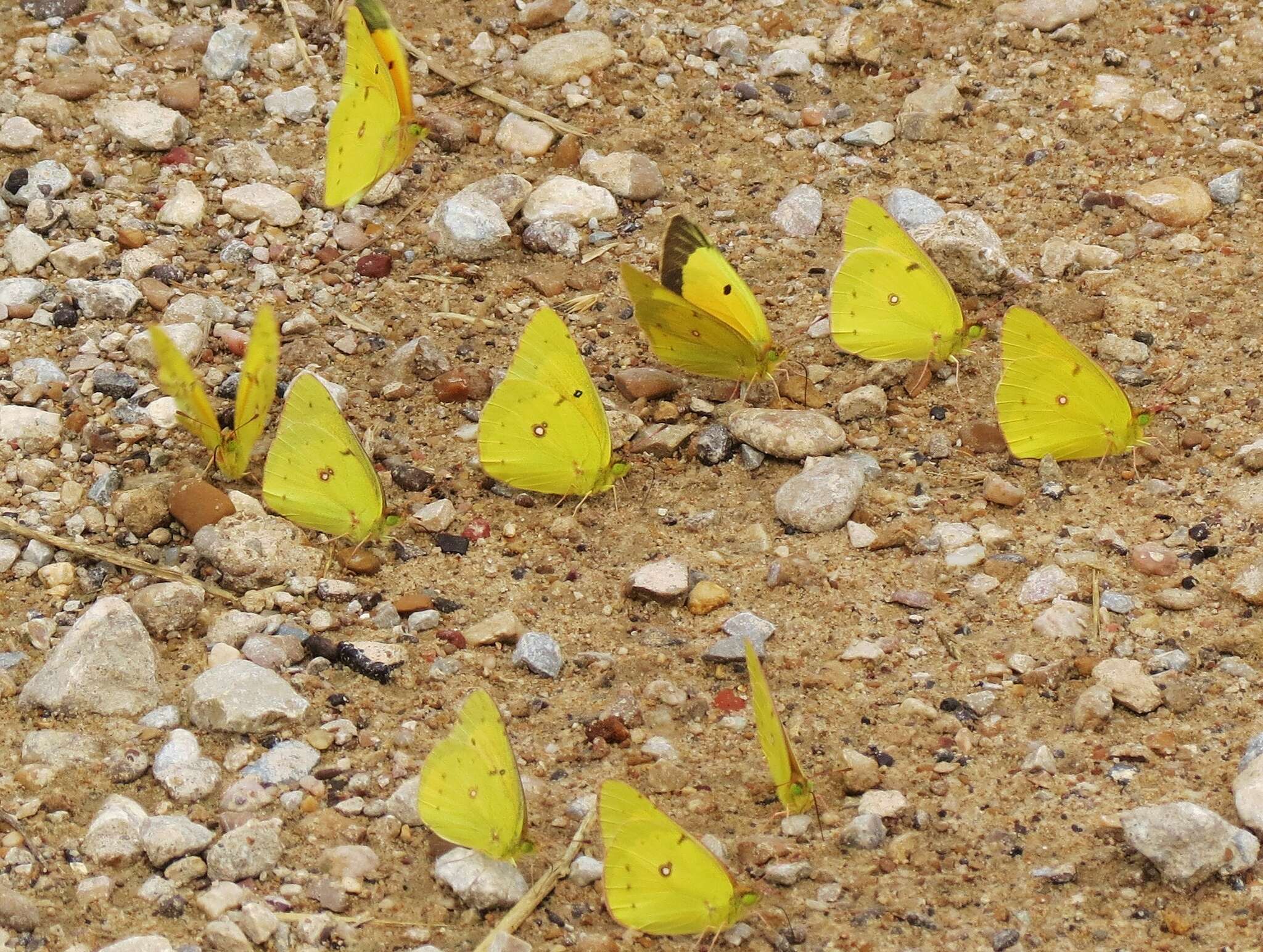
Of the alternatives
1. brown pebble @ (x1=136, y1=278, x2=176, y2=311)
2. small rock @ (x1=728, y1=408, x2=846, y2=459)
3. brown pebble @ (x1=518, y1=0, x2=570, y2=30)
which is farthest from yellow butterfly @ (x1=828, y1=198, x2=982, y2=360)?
brown pebble @ (x1=136, y1=278, x2=176, y2=311)

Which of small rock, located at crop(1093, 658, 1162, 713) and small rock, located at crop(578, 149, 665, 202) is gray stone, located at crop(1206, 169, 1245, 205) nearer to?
small rock, located at crop(578, 149, 665, 202)

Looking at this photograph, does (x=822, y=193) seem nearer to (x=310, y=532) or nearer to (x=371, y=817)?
(x=310, y=532)

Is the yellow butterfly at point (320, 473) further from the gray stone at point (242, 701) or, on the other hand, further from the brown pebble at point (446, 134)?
the brown pebble at point (446, 134)

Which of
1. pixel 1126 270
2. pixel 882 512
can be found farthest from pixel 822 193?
pixel 882 512

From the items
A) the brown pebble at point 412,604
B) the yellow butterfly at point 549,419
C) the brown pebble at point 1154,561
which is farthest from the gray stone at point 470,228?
the brown pebble at point 1154,561

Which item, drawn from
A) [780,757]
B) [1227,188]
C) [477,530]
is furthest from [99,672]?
[1227,188]

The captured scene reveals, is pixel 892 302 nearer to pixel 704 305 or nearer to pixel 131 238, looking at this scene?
pixel 704 305

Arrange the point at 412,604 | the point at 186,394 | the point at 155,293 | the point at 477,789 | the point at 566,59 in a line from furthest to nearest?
the point at 566,59 < the point at 155,293 < the point at 186,394 < the point at 412,604 < the point at 477,789
